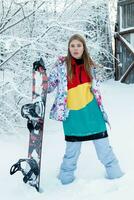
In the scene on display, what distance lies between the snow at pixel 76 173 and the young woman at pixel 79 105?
0.59 feet

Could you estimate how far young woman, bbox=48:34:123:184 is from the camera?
5000 mm

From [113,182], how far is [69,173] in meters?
0.46

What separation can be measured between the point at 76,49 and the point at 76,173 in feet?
4.20

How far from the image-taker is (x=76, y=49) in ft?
16.5

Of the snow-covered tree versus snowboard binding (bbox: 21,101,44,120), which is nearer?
snowboard binding (bbox: 21,101,44,120)

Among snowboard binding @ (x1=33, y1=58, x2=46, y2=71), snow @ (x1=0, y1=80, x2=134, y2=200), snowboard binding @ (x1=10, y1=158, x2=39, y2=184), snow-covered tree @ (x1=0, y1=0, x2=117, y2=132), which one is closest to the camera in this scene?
snow @ (x1=0, y1=80, x2=134, y2=200)

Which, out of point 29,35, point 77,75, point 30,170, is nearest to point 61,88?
point 77,75

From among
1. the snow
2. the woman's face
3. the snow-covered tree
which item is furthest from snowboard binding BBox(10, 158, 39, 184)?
the snow-covered tree

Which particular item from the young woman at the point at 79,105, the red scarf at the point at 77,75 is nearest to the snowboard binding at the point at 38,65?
the young woman at the point at 79,105

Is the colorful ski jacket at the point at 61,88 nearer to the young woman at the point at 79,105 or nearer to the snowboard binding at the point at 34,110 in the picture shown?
the young woman at the point at 79,105

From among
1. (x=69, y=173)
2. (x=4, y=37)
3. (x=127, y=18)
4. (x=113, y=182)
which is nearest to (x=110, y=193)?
(x=113, y=182)

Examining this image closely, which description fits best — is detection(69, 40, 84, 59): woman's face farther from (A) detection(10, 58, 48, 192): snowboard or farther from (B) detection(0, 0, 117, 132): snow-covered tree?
(B) detection(0, 0, 117, 132): snow-covered tree

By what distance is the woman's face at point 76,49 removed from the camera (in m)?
5.04

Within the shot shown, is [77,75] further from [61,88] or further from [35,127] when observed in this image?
[35,127]
